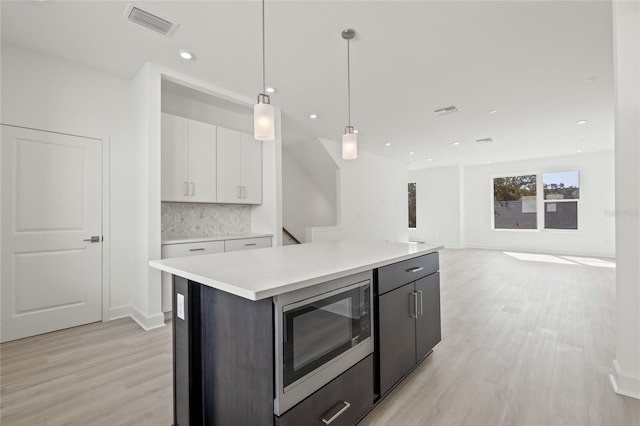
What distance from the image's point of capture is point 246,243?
3873 mm

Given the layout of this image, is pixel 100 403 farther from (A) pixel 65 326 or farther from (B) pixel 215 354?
(A) pixel 65 326

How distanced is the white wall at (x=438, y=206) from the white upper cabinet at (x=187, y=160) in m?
8.13

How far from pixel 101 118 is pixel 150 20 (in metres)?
1.48

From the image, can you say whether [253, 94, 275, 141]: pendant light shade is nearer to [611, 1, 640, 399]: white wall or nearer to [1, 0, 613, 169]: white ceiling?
[1, 0, 613, 169]: white ceiling

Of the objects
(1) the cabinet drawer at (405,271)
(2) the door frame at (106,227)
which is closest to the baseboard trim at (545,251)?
(1) the cabinet drawer at (405,271)

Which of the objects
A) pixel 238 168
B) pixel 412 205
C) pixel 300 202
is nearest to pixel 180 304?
pixel 238 168

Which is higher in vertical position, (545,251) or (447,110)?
(447,110)

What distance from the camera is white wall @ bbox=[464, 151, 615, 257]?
738 centimetres

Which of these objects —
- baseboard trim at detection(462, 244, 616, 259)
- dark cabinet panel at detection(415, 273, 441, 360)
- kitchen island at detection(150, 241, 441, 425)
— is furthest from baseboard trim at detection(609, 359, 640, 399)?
baseboard trim at detection(462, 244, 616, 259)

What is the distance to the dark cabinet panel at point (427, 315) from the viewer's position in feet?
6.87

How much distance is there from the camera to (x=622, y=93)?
192cm

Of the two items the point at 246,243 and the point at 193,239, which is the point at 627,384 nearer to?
the point at 246,243

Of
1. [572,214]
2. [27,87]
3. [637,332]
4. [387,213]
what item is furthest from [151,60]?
[572,214]

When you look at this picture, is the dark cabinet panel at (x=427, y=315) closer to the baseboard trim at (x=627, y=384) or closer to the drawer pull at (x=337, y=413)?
the drawer pull at (x=337, y=413)
